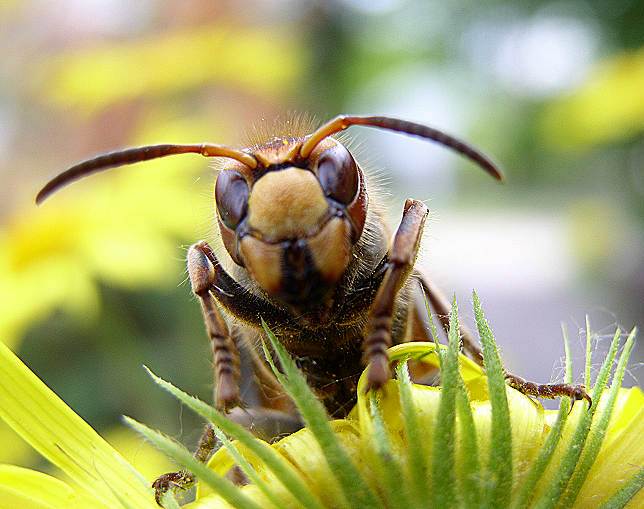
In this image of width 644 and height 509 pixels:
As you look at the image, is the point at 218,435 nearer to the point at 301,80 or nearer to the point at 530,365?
the point at 301,80

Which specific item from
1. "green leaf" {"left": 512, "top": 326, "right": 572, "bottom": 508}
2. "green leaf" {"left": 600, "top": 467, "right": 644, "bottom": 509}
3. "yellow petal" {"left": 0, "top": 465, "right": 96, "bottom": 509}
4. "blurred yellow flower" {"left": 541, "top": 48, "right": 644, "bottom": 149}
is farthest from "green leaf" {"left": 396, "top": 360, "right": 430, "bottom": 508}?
"blurred yellow flower" {"left": 541, "top": 48, "right": 644, "bottom": 149}

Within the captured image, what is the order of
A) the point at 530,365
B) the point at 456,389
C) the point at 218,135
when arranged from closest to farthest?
the point at 456,389 < the point at 218,135 < the point at 530,365

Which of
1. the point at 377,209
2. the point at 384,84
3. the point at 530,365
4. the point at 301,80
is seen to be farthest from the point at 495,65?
the point at 377,209

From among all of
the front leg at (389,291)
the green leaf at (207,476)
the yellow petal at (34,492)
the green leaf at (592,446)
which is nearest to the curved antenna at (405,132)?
the front leg at (389,291)

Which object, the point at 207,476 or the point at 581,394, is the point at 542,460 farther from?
the point at 207,476

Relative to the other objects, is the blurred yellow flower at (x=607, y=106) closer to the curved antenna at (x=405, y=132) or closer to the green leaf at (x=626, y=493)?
the curved antenna at (x=405, y=132)

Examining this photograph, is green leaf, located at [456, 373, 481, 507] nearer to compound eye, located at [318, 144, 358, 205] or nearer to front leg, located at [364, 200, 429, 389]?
front leg, located at [364, 200, 429, 389]
